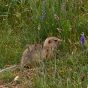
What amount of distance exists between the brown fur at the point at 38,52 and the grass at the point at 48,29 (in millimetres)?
131

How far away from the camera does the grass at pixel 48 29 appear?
5.88 meters

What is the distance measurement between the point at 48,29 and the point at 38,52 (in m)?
0.61

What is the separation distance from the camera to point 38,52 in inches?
246

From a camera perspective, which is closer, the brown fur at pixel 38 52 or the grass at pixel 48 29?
the grass at pixel 48 29

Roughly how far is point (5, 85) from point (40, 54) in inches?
27.1

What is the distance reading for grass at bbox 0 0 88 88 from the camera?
19.3 feet

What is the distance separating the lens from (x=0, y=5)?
7.68 metres

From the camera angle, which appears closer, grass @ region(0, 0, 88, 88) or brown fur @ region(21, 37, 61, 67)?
grass @ region(0, 0, 88, 88)

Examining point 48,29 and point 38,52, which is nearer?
point 38,52

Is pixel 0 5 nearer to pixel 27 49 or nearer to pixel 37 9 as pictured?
pixel 37 9

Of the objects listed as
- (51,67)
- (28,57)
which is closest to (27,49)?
(28,57)

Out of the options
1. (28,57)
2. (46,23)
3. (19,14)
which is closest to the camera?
(28,57)

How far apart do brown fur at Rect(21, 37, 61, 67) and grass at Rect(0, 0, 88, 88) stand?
0.13m

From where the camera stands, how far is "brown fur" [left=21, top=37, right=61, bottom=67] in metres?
6.16
